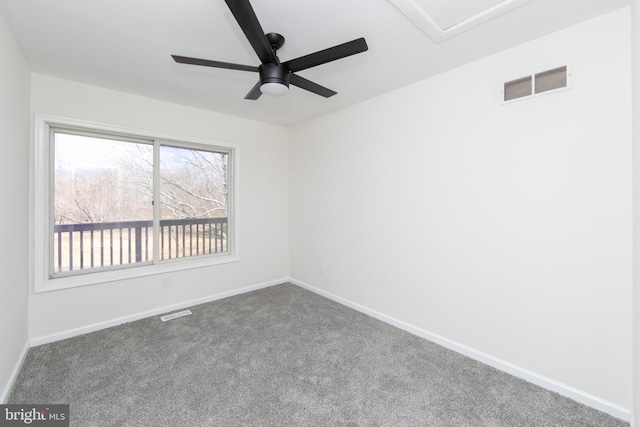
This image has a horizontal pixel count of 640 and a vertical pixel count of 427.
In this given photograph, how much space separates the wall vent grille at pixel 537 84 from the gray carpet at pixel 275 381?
80.3 inches

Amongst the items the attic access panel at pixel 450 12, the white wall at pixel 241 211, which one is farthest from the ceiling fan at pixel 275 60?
the white wall at pixel 241 211

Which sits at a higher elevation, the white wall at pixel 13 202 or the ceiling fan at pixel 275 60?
the ceiling fan at pixel 275 60

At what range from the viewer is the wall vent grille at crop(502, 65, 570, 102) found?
179 cm

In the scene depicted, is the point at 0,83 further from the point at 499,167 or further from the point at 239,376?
the point at 499,167

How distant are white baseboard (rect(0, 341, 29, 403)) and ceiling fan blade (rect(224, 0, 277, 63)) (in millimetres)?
2601

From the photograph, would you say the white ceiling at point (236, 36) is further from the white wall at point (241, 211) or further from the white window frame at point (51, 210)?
the white window frame at point (51, 210)

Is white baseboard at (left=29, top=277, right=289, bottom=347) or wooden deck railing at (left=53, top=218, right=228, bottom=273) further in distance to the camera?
wooden deck railing at (left=53, top=218, right=228, bottom=273)

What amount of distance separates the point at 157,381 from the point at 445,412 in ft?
6.39

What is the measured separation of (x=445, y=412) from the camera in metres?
1.67

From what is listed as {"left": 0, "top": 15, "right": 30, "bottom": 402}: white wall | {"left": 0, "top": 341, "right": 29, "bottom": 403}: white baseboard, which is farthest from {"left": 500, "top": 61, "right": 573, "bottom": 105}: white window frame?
{"left": 0, "top": 341, "right": 29, "bottom": 403}: white baseboard

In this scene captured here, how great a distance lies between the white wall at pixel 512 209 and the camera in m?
1.64

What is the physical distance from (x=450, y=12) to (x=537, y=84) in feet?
2.69

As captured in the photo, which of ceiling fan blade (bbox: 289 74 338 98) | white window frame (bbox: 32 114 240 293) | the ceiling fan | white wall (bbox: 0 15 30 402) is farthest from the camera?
white window frame (bbox: 32 114 240 293)

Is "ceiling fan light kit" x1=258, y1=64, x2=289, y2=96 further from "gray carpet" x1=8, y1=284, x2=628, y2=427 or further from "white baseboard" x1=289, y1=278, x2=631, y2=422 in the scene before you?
"white baseboard" x1=289, y1=278, x2=631, y2=422
